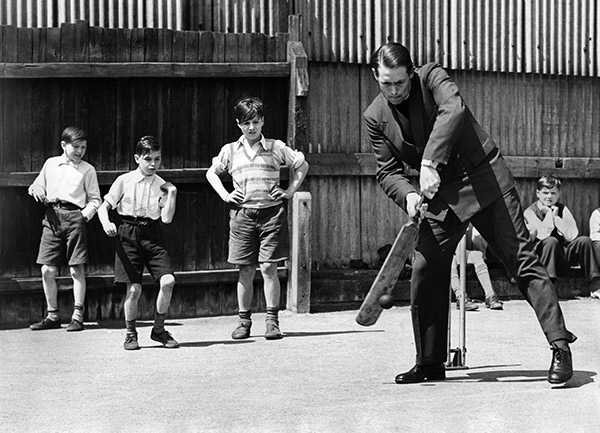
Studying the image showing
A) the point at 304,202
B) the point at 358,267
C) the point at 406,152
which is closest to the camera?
the point at 406,152

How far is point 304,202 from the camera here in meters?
10.7

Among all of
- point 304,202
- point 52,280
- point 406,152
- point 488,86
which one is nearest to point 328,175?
point 304,202

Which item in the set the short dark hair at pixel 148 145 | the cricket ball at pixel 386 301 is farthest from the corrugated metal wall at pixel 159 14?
the cricket ball at pixel 386 301

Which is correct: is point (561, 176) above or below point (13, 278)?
above

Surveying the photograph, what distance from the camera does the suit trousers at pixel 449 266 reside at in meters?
6.95

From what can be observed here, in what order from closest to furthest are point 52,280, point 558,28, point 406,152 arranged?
point 406,152 → point 52,280 → point 558,28

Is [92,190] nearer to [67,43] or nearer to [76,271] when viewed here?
[76,271]

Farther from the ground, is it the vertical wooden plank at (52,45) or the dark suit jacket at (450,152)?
the vertical wooden plank at (52,45)

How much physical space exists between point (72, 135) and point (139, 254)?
4.58 feet

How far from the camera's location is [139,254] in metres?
9.22

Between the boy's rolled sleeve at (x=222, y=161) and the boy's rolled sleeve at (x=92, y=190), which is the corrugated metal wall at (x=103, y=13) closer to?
the boy's rolled sleeve at (x=92, y=190)

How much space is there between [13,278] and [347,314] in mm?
3095

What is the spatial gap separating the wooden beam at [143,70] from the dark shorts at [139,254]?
5.69ft

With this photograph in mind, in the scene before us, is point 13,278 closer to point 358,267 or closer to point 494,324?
point 358,267
